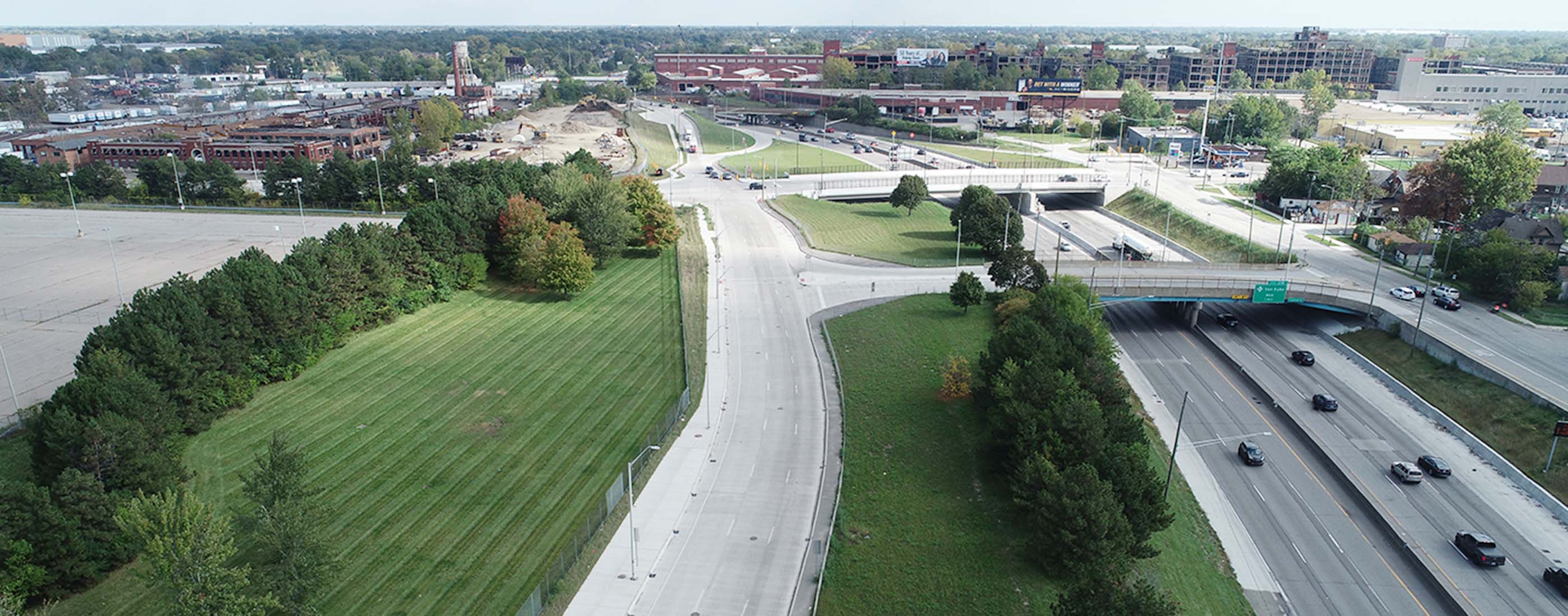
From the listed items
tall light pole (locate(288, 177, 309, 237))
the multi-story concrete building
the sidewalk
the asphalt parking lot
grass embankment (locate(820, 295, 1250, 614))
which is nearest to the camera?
the sidewalk

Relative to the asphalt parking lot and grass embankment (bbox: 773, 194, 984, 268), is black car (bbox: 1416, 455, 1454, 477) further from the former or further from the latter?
the asphalt parking lot

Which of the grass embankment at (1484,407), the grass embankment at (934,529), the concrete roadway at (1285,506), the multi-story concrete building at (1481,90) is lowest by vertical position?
the concrete roadway at (1285,506)

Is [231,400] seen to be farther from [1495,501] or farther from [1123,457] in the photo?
[1495,501]

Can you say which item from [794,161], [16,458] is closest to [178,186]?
[16,458]

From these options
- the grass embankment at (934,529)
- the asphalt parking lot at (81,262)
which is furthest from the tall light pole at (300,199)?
the grass embankment at (934,529)

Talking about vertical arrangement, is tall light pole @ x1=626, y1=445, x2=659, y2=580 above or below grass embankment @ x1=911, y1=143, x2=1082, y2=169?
below

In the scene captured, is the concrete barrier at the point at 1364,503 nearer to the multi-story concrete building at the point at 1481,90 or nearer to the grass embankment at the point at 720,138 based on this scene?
the grass embankment at the point at 720,138

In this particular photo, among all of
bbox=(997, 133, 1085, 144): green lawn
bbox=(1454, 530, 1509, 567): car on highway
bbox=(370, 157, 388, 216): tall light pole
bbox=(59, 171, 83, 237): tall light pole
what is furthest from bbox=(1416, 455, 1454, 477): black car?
bbox=(997, 133, 1085, 144): green lawn
